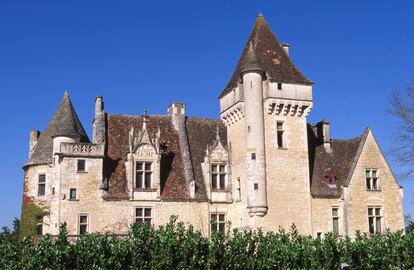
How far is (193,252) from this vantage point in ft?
74.6

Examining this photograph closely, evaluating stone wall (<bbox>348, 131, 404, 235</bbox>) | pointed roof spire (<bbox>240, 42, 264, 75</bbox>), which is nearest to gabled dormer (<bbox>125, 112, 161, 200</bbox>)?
pointed roof spire (<bbox>240, 42, 264, 75</bbox>)

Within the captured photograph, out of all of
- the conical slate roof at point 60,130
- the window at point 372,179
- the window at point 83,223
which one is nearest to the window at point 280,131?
the window at point 372,179

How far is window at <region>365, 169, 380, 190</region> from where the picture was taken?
35.5m

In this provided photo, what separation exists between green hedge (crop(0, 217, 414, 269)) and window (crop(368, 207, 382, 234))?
854 centimetres

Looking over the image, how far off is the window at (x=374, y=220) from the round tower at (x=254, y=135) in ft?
24.0

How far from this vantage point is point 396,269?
79.8ft

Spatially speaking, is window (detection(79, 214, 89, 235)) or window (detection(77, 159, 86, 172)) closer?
window (detection(79, 214, 89, 235))

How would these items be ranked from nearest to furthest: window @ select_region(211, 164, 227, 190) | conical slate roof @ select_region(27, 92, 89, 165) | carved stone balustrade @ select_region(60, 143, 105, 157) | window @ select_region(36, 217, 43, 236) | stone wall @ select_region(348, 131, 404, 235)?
carved stone balustrade @ select_region(60, 143, 105, 157) < conical slate roof @ select_region(27, 92, 89, 165) < window @ select_region(36, 217, 43, 236) < window @ select_region(211, 164, 227, 190) < stone wall @ select_region(348, 131, 404, 235)

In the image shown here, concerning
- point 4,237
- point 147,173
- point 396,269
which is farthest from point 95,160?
point 396,269

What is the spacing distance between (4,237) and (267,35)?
21.6m

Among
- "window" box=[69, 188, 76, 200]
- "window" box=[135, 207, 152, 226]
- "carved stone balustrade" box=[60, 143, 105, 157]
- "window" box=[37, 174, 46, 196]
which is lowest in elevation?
"window" box=[135, 207, 152, 226]

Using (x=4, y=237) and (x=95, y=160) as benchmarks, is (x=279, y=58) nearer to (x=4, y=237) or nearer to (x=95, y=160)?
(x=95, y=160)

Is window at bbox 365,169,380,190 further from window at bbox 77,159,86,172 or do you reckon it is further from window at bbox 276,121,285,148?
window at bbox 77,159,86,172

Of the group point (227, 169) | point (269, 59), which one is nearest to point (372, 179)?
point (227, 169)
